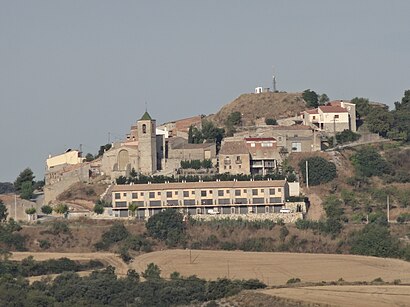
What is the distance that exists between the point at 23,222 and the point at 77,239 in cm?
411

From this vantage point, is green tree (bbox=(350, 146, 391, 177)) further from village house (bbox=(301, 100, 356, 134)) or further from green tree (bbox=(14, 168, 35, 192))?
green tree (bbox=(14, 168, 35, 192))

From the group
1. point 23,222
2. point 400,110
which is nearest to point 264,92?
point 400,110

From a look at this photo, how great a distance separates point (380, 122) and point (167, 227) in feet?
58.6

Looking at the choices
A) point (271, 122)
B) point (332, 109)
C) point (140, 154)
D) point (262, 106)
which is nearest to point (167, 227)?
point (140, 154)

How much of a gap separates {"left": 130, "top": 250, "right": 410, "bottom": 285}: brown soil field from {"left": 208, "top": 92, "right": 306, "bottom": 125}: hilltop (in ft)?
69.4

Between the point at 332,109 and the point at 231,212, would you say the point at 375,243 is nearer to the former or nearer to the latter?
the point at 231,212

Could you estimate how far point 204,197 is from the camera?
72.6m

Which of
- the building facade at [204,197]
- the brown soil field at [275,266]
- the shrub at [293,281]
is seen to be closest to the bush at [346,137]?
the building facade at [204,197]

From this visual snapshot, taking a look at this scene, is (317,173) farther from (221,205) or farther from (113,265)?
(113,265)

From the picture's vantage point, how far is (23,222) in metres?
73.2

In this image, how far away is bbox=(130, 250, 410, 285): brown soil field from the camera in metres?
63.2

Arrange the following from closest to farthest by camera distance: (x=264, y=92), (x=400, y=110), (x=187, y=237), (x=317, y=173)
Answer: (x=187, y=237)
(x=317, y=173)
(x=400, y=110)
(x=264, y=92)

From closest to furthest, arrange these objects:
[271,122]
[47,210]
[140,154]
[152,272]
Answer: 1. [152,272]
2. [47,210]
3. [140,154]
4. [271,122]

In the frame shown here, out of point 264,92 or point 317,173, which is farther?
point 264,92
